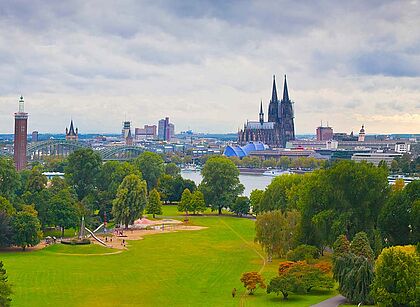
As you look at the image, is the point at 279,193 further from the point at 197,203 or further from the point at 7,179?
the point at 7,179

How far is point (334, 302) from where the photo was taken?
36.4 m

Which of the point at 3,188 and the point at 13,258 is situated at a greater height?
the point at 3,188

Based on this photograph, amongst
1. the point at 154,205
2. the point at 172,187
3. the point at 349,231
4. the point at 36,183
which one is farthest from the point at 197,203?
the point at 349,231

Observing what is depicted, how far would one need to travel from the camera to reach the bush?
152 feet

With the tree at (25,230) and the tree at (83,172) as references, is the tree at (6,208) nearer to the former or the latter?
the tree at (25,230)

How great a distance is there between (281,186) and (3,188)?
29517 millimetres

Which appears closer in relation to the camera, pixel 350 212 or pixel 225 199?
pixel 350 212

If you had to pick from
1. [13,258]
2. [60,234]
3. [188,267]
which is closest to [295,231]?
[188,267]

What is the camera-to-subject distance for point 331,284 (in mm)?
39344

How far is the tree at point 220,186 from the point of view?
89125mm

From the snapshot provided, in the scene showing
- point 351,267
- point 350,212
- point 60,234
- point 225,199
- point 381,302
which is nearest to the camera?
point 381,302

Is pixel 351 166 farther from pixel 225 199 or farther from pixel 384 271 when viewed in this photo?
pixel 225 199

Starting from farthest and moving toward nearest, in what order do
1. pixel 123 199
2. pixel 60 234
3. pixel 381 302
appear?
pixel 123 199, pixel 60 234, pixel 381 302

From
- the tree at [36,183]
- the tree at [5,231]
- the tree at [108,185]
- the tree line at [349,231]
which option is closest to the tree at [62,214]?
the tree at [5,231]
